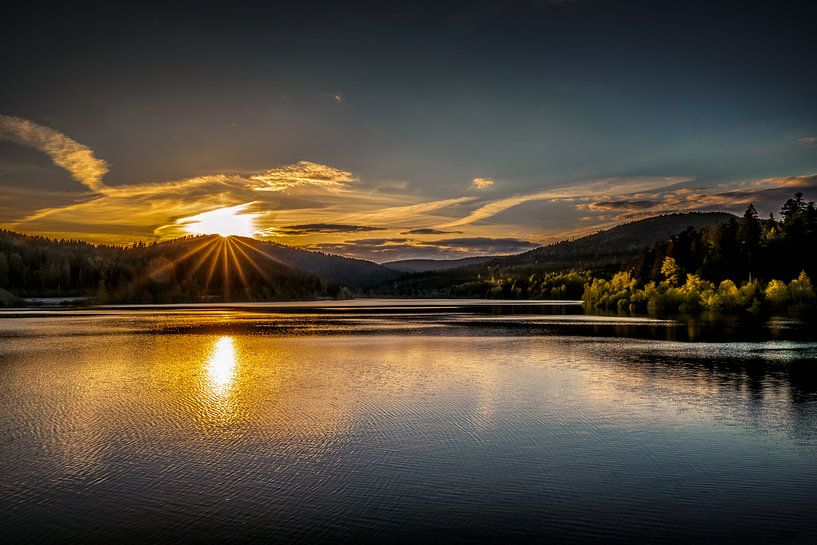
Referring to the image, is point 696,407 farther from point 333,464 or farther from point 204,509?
point 204,509

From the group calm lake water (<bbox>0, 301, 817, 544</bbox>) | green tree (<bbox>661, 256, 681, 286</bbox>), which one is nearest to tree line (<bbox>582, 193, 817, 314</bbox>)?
green tree (<bbox>661, 256, 681, 286</bbox>)

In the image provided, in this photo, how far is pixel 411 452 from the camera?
18453mm

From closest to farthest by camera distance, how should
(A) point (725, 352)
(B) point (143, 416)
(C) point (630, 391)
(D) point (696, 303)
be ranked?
(B) point (143, 416), (C) point (630, 391), (A) point (725, 352), (D) point (696, 303)

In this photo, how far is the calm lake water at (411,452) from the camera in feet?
42.1

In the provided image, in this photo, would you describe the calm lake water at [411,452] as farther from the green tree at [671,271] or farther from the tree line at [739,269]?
the green tree at [671,271]

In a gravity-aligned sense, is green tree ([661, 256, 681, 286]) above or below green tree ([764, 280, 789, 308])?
above

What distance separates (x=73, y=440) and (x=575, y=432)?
57.1 ft

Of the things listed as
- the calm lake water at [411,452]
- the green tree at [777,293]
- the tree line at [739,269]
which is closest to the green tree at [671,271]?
the tree line at [739,269]

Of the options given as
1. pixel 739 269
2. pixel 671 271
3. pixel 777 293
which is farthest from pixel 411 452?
pixel 671 271

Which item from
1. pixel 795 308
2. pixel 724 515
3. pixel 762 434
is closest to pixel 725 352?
pixel 762 434

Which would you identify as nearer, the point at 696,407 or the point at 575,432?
the point at 575,432

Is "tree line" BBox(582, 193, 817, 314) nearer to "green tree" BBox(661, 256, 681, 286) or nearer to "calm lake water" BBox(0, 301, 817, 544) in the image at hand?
"green tree" BBox(661, 256, 681, 286)

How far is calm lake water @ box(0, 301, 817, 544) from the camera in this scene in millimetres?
12836

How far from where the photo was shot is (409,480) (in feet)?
51.5
